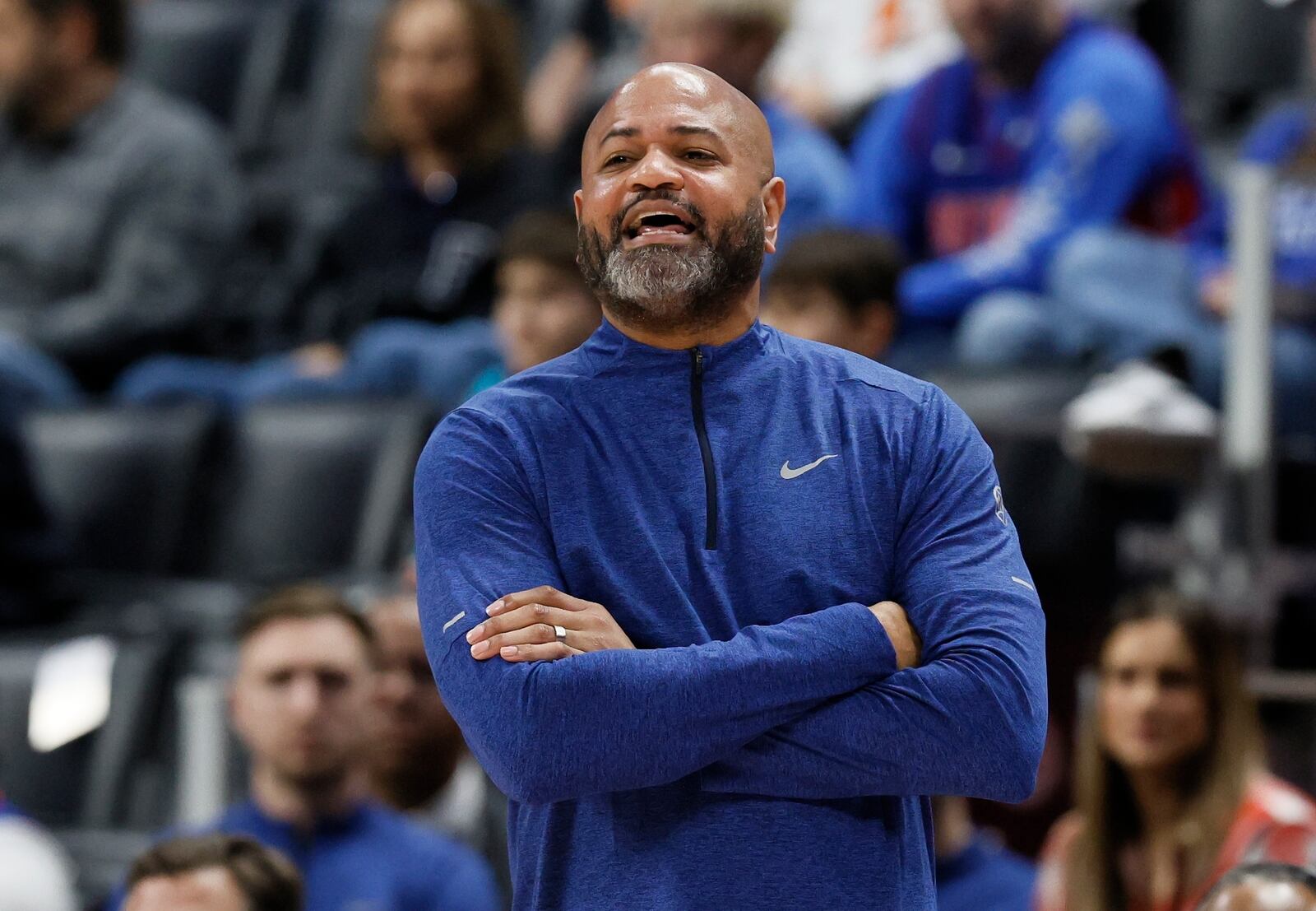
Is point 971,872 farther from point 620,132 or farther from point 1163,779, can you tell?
point 620,132

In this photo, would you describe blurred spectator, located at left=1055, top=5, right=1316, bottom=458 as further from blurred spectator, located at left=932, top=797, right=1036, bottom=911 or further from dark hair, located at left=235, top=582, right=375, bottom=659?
dark hair, located at left=235, top=582, right=375, bottom=659

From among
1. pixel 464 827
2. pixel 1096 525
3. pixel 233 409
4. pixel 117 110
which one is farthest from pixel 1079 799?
pixel 117 110

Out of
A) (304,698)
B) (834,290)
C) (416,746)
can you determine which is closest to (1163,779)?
(834,290)

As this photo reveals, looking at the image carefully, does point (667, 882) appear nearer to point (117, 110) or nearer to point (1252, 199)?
point (1252, 199)

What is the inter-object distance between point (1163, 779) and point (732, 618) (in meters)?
1.81

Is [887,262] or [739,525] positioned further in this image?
[887,262]

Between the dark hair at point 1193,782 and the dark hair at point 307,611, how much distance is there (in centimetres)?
131

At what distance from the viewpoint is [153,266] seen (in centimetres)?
528

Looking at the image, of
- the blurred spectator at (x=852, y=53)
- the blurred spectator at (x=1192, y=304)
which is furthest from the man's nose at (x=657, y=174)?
the blurred spectator at (x=852, y=53)

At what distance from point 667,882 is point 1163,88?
334cm

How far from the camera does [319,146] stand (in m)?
6.24

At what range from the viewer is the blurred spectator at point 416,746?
3818mm

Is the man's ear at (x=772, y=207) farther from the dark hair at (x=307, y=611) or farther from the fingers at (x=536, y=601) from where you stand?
the dark hair at (x=307, y=611)

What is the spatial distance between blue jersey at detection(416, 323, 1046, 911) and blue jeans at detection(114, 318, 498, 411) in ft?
8.45
